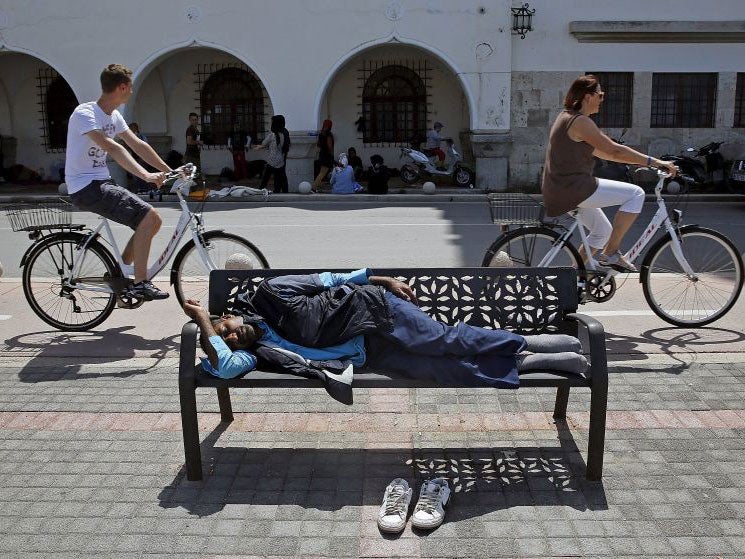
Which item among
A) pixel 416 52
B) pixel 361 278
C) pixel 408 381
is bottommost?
pixel 408 381

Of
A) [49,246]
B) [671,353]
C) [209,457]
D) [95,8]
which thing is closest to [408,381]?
[209,457]

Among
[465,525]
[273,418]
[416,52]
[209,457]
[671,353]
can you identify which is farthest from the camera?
[416,52]

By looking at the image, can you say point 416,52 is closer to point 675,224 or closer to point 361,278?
point 675,224

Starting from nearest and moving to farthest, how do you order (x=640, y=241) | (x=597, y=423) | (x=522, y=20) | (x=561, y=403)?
(x=597, y=423)
(x=561, y=403)
(x=640, y=241)
(x=522, y=20)

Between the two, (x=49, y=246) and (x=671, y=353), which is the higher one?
(x=49, y=246)

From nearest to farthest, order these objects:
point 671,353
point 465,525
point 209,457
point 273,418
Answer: point 465,525
point 209,457
point 273,418
point 671,353

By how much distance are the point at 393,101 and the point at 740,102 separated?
318 inches

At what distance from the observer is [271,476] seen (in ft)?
13.6

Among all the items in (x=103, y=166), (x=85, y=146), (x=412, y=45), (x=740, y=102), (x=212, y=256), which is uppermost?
(x=412, y=45)

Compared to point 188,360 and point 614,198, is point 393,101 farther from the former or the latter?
point 188,360

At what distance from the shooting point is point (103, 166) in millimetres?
6422

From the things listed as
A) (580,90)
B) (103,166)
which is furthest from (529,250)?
(103,166)

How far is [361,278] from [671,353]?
2.69 m

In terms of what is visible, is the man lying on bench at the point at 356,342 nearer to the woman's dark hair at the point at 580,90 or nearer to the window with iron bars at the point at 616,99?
the woman's dark hair at the point at 580,90
